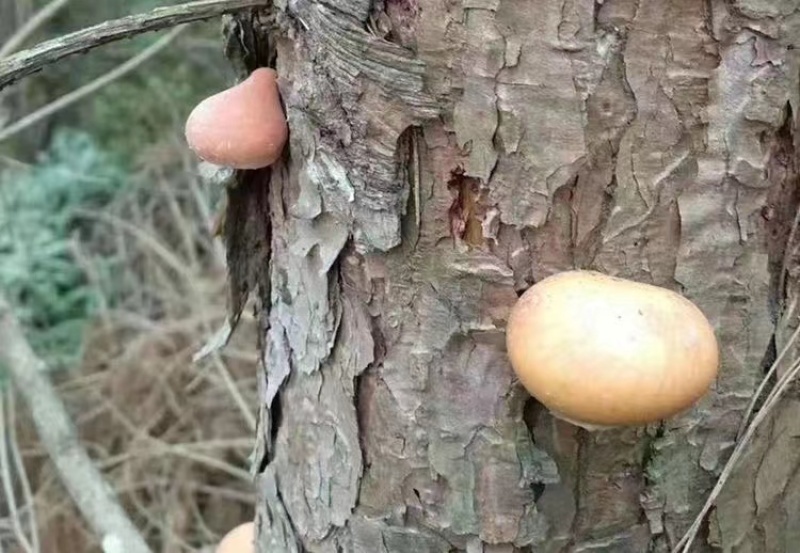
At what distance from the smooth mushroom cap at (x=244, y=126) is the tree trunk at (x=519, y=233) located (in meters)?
0.02

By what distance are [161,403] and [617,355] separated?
6.67 ft

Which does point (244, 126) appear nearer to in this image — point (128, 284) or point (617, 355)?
point (617, 355)

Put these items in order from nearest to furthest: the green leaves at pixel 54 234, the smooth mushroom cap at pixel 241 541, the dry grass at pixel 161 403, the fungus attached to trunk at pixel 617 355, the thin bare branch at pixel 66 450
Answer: the fungus attached to trunk at pixel 617 355 < the smooth mushroom cap at pixel 241 541 < the thin bare branch at pixel 66 450 < the dry grass at pixel 161 403 < the green leaves at pixel 54 234

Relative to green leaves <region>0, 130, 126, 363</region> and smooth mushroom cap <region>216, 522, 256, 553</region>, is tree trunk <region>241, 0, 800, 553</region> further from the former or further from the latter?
green leaves <region>0, 130, 126, 363</region>

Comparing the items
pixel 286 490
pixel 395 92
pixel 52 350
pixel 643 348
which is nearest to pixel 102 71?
pixel 52 350

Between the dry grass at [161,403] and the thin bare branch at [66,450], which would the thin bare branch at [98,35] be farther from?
the dry grass at [161,403]

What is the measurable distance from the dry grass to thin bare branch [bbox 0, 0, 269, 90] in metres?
1.43

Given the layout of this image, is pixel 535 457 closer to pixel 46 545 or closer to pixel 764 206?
pixel 764 206

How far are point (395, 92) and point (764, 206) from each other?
32 centimetres

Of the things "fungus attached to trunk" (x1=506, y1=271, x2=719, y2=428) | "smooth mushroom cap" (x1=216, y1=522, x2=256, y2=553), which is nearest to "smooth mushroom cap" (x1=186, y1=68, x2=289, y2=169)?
"fungus attached to trunk" (x1=506, y1=271, x2=719, y2=428)

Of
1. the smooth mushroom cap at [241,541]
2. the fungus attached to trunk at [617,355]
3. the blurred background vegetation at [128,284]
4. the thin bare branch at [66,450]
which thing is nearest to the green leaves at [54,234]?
the blurred background vegetation at [128,284]

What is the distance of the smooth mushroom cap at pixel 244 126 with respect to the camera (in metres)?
0.85

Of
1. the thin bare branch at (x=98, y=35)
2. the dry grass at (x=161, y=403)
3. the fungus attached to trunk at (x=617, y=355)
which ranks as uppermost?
the thin bare branch at (x=98, y=35)

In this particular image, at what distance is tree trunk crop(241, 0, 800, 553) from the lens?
73 centimetres
